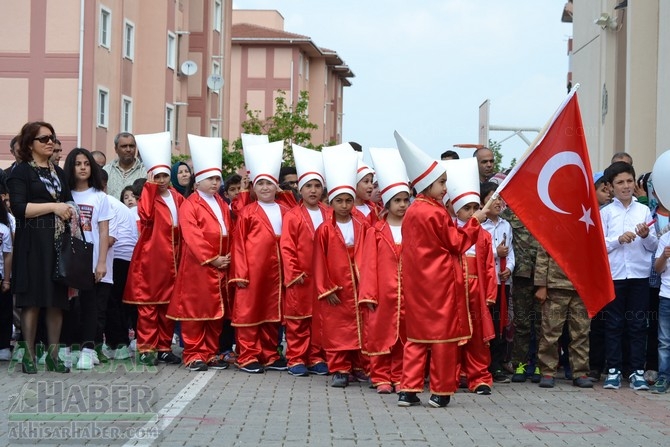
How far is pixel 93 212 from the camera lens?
38.7ft

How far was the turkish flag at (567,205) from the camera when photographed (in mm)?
10188

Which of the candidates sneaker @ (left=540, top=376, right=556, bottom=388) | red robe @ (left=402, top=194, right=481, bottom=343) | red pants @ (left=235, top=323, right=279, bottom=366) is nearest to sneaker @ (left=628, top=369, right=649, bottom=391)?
sneaker @ (left=540, top=376, right=556, bottom=388)

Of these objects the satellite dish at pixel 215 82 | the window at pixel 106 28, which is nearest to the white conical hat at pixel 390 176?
the window at pixel 106 28

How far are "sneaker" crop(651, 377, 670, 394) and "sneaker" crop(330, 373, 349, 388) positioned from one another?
272 centimetres

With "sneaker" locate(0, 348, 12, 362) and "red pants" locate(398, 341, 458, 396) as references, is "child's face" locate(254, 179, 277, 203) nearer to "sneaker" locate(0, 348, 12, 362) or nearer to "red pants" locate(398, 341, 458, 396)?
"sneaker" locate(0, 348, 12, 362)

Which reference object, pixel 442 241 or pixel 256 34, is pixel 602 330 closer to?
pixel 442 241

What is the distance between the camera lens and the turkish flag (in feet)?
33.4

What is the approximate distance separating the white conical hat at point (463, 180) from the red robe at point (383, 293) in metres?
0.77

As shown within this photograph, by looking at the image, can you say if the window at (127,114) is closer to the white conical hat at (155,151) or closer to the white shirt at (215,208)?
the white conical hat at (155,151)

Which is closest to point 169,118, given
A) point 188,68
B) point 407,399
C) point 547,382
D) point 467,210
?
point 188,68

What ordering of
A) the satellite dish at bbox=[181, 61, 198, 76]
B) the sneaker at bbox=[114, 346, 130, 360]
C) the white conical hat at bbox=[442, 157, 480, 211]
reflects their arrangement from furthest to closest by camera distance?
the satellite dish at bbox=[181, 61, 198, 76], the sneaker at bbox=[114, 346, 130, 360], the white conical hat at bbox=[442, 157, 480, 211]

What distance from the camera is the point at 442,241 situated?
32.2 ft

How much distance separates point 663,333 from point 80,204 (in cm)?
553

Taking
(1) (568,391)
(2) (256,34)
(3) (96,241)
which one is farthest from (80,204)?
(2) (256,34)
